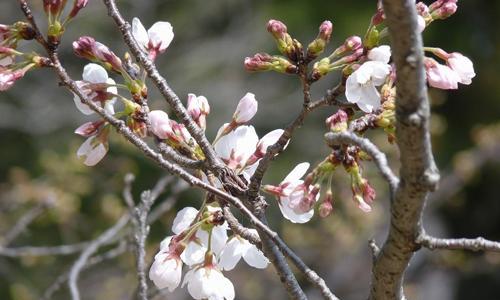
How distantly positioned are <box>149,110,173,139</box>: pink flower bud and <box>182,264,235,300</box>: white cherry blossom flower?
0.58ft

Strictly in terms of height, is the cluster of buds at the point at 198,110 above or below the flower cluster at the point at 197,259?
above

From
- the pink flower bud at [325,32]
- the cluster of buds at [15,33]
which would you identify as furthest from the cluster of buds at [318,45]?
the cluster of buds at [15,33]

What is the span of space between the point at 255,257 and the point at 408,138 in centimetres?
37

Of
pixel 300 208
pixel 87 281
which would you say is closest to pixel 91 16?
pixel 87 281

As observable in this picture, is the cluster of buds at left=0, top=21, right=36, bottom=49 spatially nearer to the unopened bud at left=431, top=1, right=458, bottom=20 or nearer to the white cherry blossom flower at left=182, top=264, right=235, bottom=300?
the white cherry blossom flower at left=182, top=264, right=235, bottom=300

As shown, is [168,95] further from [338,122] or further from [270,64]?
[338,122]

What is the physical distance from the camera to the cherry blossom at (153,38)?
3.76 feet

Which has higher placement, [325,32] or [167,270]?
[325,32]

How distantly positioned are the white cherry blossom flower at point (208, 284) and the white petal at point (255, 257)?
0.07 metres

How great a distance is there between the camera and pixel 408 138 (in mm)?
791

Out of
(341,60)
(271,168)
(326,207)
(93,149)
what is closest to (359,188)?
(326,207)

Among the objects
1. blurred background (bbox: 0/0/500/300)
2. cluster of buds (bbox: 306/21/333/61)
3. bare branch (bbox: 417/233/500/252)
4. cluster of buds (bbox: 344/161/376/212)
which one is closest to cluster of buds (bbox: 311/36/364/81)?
cluster of buds (bbox: 306/21/333/61)

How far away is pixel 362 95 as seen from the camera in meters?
0.93

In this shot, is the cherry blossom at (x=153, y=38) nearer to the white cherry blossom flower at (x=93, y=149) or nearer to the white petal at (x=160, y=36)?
the white petal at (x=160, y=36)
